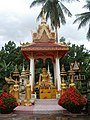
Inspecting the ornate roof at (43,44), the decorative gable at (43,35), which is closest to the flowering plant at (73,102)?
the ornate roof at (43,44)

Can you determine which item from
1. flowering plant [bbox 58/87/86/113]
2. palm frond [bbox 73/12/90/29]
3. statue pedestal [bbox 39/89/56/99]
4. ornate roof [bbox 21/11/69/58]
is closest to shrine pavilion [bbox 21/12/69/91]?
ornate roof [bbox 21/11/69/58]

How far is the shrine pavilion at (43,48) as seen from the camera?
19156mm

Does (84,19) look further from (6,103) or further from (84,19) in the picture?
(6,103)

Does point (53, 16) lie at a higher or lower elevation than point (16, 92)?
higher

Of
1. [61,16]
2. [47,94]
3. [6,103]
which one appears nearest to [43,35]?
[47,94]

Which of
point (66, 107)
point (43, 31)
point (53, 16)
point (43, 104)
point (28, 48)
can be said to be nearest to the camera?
point (66, 107)

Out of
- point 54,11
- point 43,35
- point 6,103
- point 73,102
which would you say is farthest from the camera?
point 54,11

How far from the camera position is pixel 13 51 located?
38.8 metres

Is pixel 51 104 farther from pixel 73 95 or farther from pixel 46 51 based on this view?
pixel 46 51

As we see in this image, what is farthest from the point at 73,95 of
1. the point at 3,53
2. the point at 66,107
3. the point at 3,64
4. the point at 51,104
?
the point at 3,53

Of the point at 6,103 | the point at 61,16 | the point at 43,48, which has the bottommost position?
the point at 6,103

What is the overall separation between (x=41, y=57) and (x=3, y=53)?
58.9ft

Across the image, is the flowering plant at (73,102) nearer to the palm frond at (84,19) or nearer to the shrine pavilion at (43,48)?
the shrine pavilion at (43,48)

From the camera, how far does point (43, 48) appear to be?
1909cm
